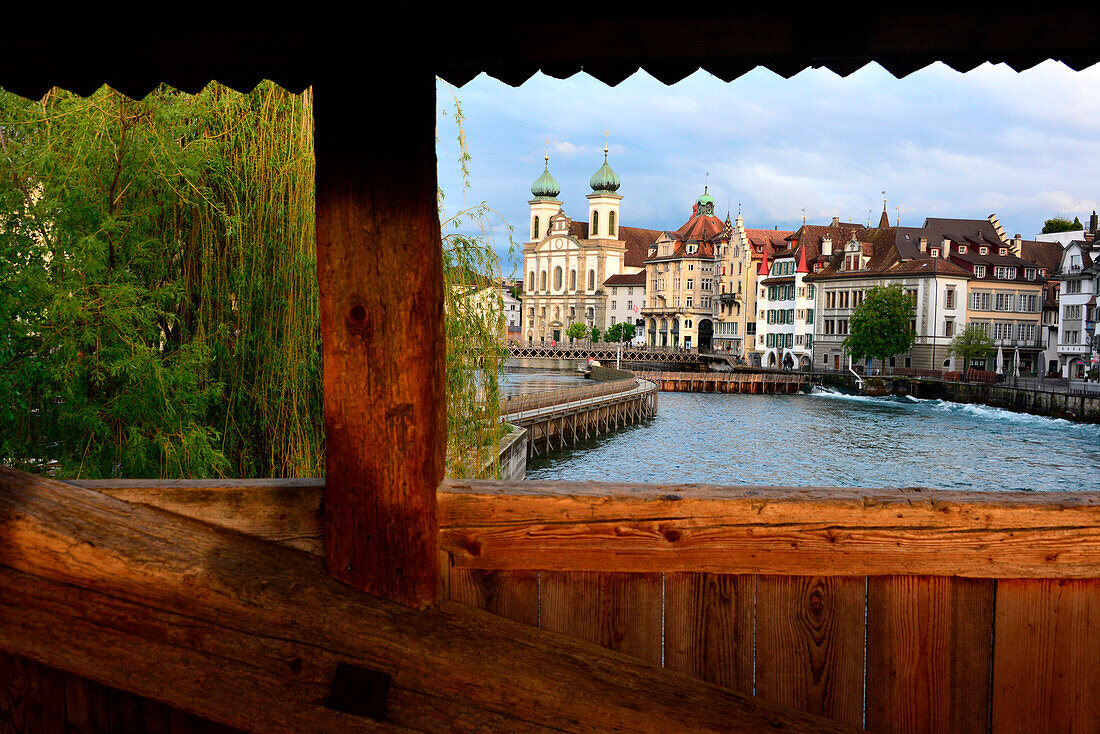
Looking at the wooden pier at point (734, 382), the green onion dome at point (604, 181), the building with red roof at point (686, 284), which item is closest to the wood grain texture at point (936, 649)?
the wooden pier at point (734, 382)

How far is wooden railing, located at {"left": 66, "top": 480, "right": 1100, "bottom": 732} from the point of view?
5.90 ft

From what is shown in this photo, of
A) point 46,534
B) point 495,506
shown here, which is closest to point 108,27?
point 46,534

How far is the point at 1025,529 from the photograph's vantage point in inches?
70.8

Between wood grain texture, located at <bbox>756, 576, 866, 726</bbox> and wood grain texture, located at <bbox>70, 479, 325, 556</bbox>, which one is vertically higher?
wood grain texture, located at <bbox>70, 479, 325, 556</bbox>

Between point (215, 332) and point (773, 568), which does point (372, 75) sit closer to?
point (773, 568)

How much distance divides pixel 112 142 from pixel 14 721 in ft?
16.0

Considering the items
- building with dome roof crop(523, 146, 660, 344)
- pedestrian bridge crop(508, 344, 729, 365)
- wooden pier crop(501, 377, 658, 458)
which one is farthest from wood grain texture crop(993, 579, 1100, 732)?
building with dome roof crop(523, 146, 660, 344)

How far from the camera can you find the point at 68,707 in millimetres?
1763

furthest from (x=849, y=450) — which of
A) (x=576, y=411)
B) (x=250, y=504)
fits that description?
(x=250, y=504)

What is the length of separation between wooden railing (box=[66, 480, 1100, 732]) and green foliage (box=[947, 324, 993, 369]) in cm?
5579

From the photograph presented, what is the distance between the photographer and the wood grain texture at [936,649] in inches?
71.0

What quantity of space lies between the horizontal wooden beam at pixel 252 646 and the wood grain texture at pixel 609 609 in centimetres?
12

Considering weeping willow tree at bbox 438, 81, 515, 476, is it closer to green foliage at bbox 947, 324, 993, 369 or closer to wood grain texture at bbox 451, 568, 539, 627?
wood grain texture at bbox 451, 568, 539, 627

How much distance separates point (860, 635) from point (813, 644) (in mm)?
93
